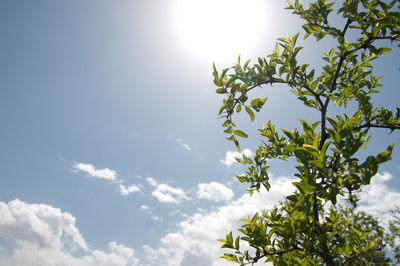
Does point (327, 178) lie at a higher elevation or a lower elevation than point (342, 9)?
lower

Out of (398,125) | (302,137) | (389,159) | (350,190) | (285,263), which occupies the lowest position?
(285,263)

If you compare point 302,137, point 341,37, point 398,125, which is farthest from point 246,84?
point 398,125

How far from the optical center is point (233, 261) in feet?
8.38

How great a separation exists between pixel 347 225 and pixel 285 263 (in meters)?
1.44

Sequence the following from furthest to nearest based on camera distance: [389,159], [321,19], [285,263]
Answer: [321,19] → [285,263] → [389,159]

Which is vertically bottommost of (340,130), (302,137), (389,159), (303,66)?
(389,159)

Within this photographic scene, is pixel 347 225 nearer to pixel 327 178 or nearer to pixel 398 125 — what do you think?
pixel 398 125

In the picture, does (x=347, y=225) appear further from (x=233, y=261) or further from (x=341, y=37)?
(x=341, y=37)

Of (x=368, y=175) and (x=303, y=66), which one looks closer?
(x=368, y=175)

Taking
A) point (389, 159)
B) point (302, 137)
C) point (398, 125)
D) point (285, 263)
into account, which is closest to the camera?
point (389, 159)

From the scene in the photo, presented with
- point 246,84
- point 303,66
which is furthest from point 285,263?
point 303,66

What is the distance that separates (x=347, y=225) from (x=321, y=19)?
3081mm

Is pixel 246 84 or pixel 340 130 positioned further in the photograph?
pixel 246 84

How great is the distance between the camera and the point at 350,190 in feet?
5.03
